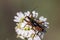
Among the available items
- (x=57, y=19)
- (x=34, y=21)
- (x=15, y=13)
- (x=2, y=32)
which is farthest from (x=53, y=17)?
(x=2, y=32)

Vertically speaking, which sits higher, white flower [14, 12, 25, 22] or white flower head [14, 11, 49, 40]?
white flower [14, 12, 25, 22]

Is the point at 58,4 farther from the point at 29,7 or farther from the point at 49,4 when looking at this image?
the point at 29,7

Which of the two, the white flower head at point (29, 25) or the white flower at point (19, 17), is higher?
the white flower at point (19, 17)
